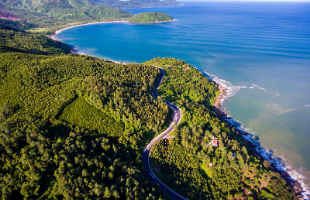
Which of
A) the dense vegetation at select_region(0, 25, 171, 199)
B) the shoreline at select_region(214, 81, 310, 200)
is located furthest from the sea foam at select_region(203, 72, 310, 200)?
the dense vegetation at select_region(0, 25, 171, 199)

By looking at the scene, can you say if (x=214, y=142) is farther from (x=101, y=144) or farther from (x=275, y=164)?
(x=101, y=144)

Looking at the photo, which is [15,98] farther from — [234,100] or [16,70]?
[234,100]

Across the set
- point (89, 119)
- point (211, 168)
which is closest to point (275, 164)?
point (211, 168)

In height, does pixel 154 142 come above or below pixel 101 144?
below

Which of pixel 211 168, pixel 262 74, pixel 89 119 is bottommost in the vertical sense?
pixel 211 168

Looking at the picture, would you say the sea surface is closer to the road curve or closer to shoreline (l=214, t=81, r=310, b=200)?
shoreline (l=214, t=81, r=310, b=200)

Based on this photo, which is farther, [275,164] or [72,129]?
[275,164]

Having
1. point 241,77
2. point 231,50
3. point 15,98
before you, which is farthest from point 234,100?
point 15,98
